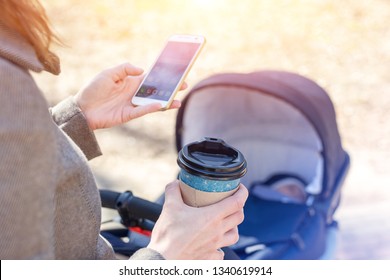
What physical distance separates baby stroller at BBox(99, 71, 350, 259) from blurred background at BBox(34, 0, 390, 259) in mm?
651

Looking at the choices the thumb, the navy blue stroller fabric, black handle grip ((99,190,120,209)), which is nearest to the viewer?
the thumb

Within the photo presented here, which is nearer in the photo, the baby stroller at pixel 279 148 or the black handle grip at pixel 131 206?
the black handle grip at pixel 131 206

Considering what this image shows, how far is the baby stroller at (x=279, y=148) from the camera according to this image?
6.45 feet

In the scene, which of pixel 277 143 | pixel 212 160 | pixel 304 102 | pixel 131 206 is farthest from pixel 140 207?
pixel 277 143

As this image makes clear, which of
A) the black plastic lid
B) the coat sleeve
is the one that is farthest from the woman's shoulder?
the coat sleeve

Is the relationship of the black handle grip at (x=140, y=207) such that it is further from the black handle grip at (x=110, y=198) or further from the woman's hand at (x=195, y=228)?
the woman's hand at (x=195, y=228)

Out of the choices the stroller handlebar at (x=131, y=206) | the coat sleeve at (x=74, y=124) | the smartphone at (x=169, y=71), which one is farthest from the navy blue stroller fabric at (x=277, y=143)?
the coat sleeve at (x=74, y=124)

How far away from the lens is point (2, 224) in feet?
2.65

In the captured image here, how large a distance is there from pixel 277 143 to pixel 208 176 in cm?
141

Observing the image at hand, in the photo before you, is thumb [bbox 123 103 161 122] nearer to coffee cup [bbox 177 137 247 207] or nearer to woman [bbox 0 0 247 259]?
woman [bbox 0 0 247 259]

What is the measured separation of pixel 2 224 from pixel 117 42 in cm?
492

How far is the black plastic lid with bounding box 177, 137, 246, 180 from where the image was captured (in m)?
1.03

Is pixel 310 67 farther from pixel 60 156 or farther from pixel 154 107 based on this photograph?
pixel 60 156

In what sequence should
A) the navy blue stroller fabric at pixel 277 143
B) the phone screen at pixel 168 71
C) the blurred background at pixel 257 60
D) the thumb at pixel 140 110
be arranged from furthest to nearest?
the blurred background at pixel 257 60
the navy blue stroller fabric at pixel 277 143
the phone screen at pixel 168 71
the thumb at pixel 140 110
